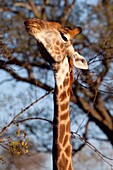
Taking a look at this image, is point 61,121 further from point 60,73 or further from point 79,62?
point 79,62

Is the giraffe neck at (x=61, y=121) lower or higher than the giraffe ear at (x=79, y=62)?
lower

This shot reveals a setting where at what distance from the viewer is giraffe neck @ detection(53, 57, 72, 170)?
3201mm

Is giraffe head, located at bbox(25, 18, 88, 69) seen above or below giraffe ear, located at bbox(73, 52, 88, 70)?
above

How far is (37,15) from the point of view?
8812 mm

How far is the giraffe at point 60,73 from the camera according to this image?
320cm

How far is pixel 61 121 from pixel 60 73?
0.32 meters

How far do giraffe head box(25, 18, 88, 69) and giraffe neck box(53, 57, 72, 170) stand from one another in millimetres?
66

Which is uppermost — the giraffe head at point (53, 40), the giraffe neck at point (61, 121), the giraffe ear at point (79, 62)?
the giraffe head at point (53, 40)

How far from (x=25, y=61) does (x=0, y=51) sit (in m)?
3.08

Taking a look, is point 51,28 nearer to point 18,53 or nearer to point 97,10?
point 18,53

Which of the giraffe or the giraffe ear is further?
the giraffe ear

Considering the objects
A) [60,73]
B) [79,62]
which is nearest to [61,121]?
[60,73]

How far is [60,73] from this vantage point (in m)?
3.30

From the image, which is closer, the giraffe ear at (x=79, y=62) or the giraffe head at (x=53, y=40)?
the giraffe head at (x=53, y=40)
